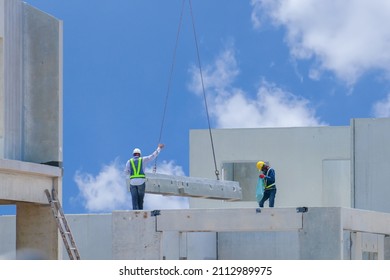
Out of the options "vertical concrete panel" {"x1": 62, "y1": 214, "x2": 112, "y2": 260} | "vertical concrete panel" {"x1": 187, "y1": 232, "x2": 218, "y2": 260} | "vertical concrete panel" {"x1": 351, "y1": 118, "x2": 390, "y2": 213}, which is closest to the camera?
"vertical concrete panel" {"x1": 351, "y1": 118, "x2": 390, "y2": 213}

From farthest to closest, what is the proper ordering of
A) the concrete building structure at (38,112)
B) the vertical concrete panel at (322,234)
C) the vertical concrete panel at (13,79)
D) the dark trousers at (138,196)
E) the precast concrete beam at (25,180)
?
1. the dark trousers at (138,196)
2. the concrete building structure at (38,112)
3. the vertical concrete panel at (13,79)
4. the vertical concrete panel at (322,234)
5. the precast concrete beam at (25,180)

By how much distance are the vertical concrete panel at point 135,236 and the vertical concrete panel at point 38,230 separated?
147 cm

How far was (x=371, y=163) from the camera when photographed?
1346 inches

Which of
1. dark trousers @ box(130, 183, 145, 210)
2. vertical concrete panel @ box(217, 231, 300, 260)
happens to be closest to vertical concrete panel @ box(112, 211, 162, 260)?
dark trousers @ box(130, 183, 145, 210)

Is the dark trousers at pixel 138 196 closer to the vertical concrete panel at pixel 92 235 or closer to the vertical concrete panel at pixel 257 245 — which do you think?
the vertical concrete panel at pixel 92 235

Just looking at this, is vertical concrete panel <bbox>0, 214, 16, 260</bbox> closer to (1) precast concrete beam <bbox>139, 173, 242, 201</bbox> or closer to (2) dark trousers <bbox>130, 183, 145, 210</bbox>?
(1) precast concrete beam <bbox>139, 173, 242, 201</bbox>

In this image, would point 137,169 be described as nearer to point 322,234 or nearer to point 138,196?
point 138,196

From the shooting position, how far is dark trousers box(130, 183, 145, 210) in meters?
27.2

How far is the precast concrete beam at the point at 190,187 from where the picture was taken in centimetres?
2931

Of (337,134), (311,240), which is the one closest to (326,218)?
(311,240)

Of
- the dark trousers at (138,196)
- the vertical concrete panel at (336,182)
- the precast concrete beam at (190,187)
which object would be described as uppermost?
the vertical concrete panel at (336,182)

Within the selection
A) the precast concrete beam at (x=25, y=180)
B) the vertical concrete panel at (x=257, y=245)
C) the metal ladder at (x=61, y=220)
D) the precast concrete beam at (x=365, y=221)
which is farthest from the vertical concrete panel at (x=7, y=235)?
the precast concrete beam at (x=365, y=221)

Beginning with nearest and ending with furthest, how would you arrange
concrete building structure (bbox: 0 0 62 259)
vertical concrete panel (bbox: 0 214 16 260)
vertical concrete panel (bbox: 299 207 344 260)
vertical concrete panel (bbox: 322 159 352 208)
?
vertical concrete panel (bbox: 299 207 344 260) → concrete building structure (bbox: 0 0 62 259) → vertical concrete panel (bbox: 0 214 16 260) → vertical concrete panel (bbox: 322 159 352 208)

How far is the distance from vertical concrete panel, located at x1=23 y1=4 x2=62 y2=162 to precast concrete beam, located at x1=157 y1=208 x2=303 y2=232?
3.04 meters
